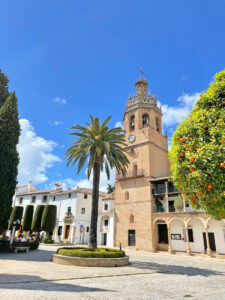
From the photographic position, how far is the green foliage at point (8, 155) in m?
19.8

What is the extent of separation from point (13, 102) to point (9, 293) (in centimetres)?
2070

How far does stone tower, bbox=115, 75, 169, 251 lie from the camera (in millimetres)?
29500

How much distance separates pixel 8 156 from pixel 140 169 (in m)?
18.3

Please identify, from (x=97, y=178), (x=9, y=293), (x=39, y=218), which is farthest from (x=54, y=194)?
(x=9, y=293)

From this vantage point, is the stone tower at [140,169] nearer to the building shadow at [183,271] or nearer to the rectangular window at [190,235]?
the rectangular window at [190,235]

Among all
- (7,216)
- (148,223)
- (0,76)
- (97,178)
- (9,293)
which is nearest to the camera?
(9,293)

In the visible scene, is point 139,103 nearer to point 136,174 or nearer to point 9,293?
point 136,174

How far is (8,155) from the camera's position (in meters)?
20.9

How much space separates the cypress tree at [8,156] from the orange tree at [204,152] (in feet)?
53.9

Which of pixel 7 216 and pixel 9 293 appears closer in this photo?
pixel 9 293

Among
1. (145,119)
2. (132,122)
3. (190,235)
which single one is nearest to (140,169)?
(132,122)

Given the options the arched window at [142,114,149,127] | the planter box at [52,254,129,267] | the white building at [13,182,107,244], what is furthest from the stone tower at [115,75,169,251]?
the planter box at [52,254,129,267]

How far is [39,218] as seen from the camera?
113 ft

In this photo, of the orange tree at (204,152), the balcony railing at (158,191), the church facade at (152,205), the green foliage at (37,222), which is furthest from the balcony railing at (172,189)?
the green foliage at (37,222)
